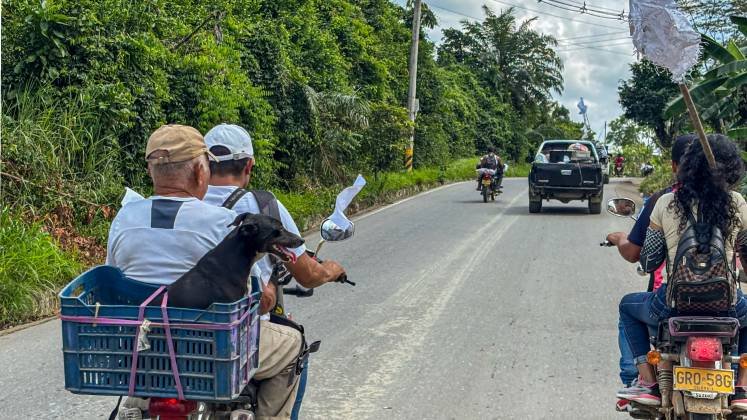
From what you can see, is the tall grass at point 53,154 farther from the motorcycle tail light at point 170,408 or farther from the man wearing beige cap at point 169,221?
the motorcycle tail light at point 170,408

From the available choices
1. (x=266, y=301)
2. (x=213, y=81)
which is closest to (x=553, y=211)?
(x=213, y=81)

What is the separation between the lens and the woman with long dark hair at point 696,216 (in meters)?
4.21

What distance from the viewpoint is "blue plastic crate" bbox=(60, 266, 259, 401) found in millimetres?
2859

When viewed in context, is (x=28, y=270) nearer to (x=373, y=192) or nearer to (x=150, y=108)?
(x=150, y=108)

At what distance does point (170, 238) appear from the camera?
10.4ft

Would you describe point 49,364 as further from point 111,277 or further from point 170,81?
point 170,81

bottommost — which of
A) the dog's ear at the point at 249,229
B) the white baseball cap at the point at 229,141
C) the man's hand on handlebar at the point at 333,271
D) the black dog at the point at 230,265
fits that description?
the man's hand on handlebar at the point at 333,271

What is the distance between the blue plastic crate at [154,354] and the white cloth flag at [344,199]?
28.0 inches

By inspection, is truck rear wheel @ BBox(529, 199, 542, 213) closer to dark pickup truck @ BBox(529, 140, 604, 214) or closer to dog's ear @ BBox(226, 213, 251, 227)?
dark pickup truck @ BBox(529, 140, 604, 214)

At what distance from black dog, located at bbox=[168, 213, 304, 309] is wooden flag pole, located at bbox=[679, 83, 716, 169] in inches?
75.0

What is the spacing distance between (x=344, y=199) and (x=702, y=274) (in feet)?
6.14

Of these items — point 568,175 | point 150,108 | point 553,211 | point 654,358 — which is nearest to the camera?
point 654,358

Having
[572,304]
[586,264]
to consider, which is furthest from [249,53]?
[572,304]

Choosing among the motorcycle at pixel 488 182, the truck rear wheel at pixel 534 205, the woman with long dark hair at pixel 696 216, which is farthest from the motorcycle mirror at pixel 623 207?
the motorcycle at pixel 488 182
